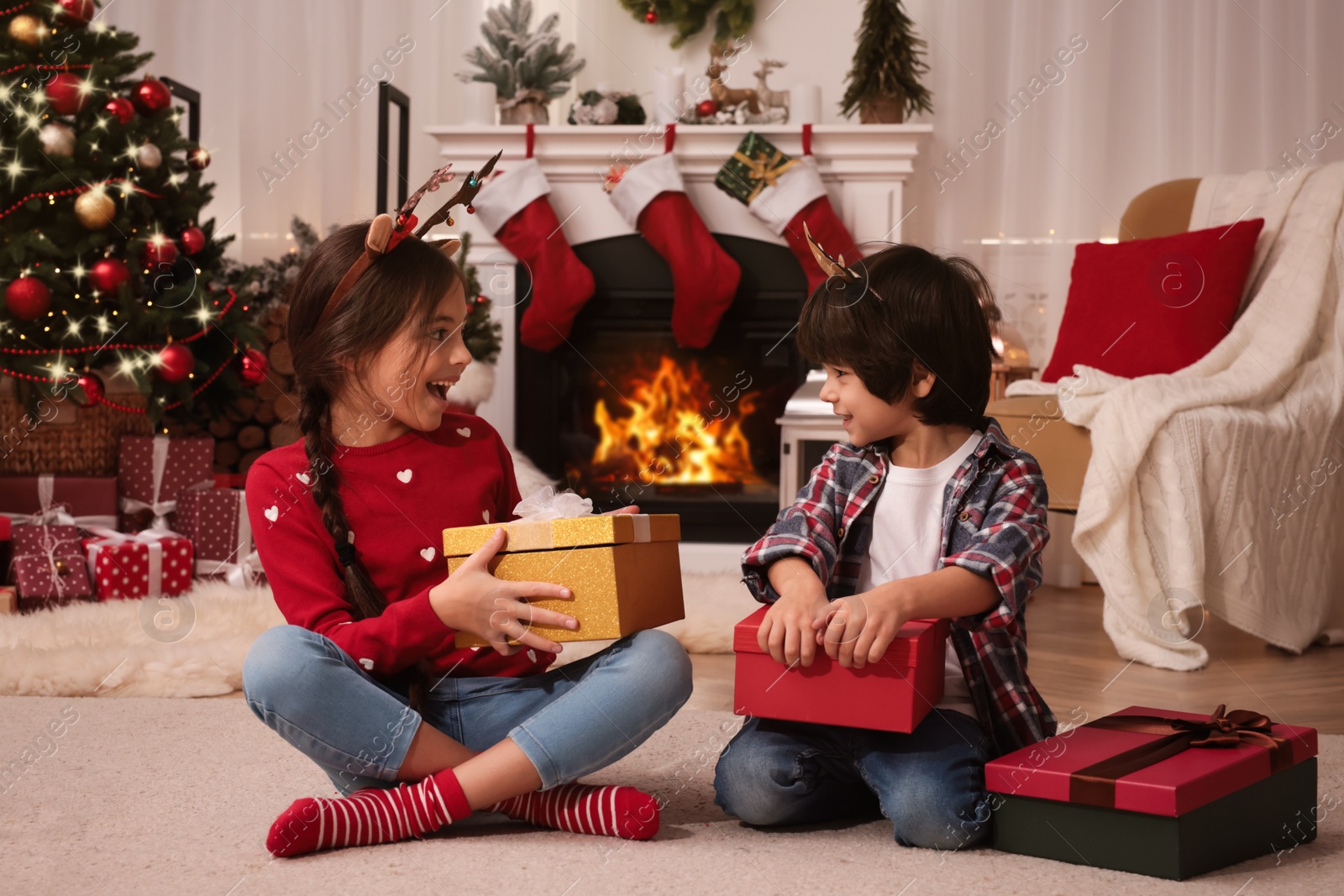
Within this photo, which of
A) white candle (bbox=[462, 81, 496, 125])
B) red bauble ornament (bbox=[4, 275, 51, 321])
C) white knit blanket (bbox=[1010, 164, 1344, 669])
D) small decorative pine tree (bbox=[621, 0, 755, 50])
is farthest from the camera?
small decorative pine tree (bbox=[621, 0, 755, 50])

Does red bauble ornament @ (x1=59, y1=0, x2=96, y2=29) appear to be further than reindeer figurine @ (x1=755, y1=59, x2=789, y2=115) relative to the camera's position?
No

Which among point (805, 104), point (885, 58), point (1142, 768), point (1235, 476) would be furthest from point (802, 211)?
point (1142, 768)

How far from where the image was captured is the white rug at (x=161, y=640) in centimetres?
183

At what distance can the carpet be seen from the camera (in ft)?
3.39

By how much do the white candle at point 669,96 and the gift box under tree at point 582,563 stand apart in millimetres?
2341

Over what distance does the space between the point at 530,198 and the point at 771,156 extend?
0.66 metres

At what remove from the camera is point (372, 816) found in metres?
1.12

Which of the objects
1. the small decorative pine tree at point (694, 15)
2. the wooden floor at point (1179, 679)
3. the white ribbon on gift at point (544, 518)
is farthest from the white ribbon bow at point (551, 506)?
the small decorative pine tree at point (694, 15)

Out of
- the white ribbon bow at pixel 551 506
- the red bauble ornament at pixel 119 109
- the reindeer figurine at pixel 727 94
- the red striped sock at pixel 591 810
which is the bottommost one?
the red striped sock at pixel 591 810

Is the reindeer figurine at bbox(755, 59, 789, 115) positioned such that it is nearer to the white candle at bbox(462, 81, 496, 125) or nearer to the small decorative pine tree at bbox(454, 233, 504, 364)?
the white candle at bbox(462, 81, 496, 125)

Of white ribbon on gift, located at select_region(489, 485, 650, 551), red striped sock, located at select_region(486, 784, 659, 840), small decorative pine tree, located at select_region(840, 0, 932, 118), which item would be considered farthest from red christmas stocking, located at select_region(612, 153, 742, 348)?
red striped sock, located at select_region(486, 784, 659, 840)

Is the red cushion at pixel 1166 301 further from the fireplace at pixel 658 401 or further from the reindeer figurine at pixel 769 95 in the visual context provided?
Result: the reindeer figurine at pixel 769 95

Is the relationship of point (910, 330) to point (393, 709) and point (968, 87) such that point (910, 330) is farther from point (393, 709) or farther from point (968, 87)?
point (968, 87)

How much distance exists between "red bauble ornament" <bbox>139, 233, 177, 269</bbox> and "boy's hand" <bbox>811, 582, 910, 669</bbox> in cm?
201
